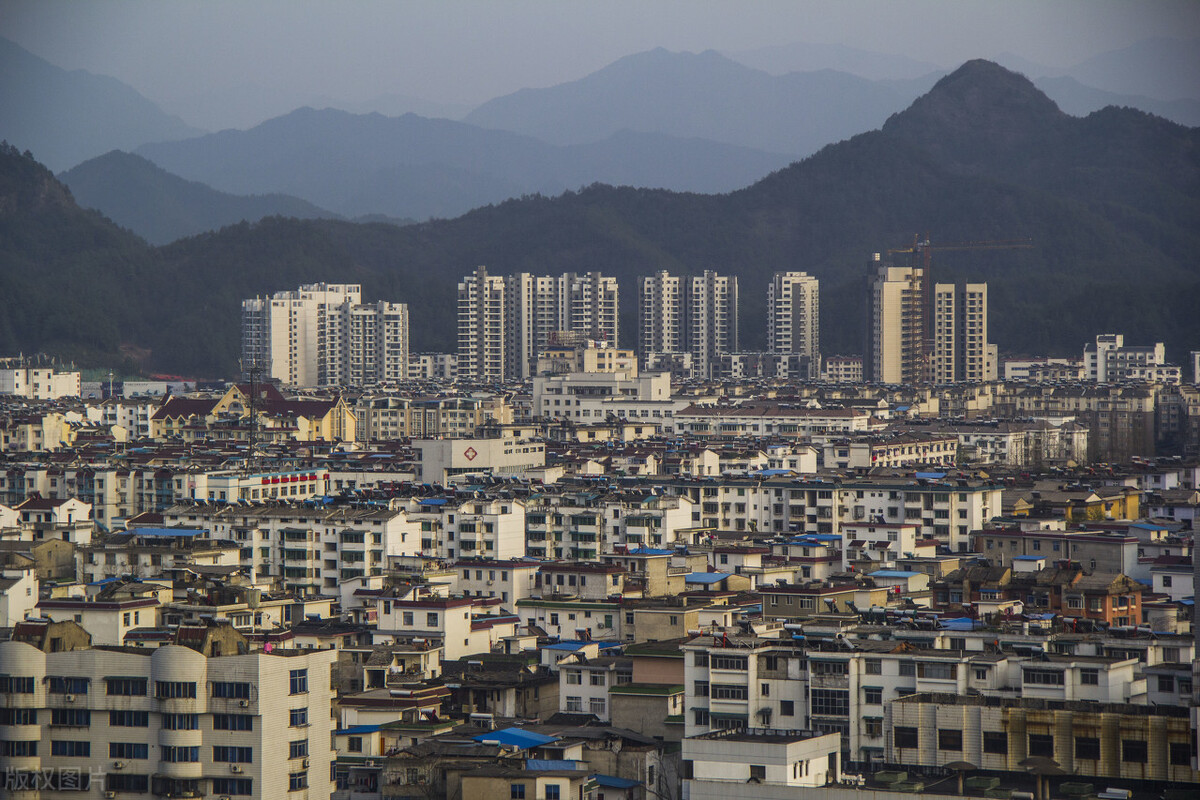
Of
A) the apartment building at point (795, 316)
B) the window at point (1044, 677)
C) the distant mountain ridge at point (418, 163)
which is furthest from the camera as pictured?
the distant mountain ridge at point (418, 163)

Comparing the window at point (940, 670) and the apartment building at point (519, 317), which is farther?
the apartment building at point (519, 317)

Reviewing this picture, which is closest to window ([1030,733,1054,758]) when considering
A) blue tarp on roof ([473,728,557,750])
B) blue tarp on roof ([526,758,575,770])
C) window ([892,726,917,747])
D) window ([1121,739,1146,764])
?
window ([1121,739,1146,764])

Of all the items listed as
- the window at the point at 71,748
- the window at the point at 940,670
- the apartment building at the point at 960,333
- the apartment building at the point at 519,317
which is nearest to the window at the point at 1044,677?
the window at the point at 940,670

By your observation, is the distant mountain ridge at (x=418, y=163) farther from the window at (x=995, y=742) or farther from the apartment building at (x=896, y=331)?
the window at (x=995, y=742)

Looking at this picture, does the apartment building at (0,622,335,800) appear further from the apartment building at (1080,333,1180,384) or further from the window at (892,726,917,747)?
the apartment building at (1080,333,1180,384)

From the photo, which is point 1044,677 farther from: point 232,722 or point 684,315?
point 684,315

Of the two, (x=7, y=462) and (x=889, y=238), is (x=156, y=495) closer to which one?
(x=7, y=462)
